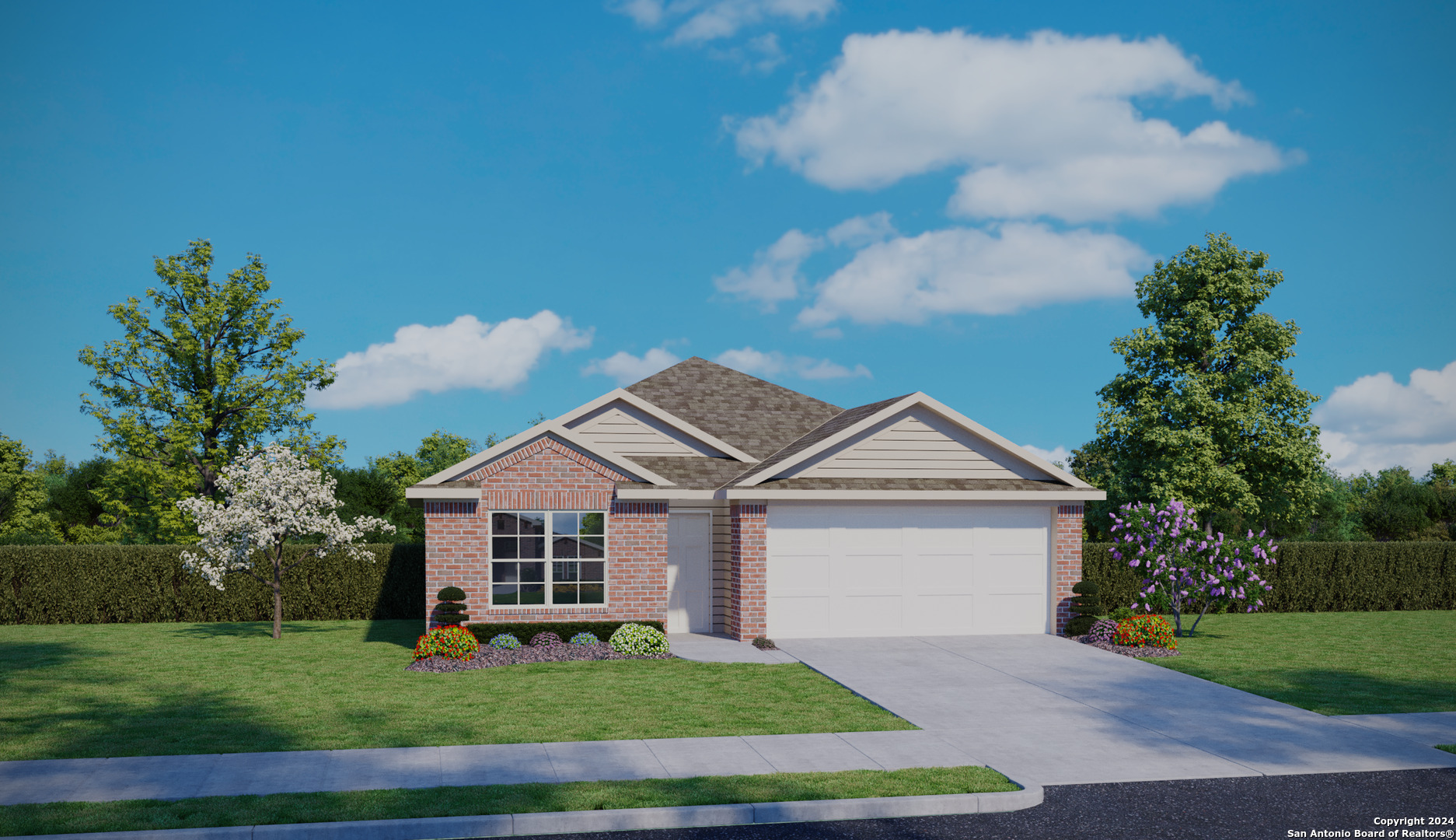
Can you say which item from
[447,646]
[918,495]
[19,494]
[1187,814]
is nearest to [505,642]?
[447,646]

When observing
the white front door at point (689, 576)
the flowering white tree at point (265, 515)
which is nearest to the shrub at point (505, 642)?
the white front door at point (689, 576)

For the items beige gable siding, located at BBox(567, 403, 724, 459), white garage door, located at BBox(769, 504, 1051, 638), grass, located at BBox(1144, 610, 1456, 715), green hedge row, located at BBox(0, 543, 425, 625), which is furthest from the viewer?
green hedge row, located at BBox(0, 543, 425, 625)

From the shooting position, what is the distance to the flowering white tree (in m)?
21.9

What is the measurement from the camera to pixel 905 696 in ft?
49.0

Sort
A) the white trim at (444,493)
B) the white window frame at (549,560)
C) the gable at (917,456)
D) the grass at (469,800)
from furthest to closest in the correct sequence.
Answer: the gable at (917,456) < the white window frame at (549,560) < the white trim at (444,493) < the grass at (469,800)

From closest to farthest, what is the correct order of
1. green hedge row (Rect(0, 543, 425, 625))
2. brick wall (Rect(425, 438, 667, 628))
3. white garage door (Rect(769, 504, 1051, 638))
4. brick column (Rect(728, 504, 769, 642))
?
1. brick wall (Rect(425, 438, 667, 628))
2. brick column (Rect(728, 504, 769, 642))
3. white garage door (Rect(769, 504, 1051, 638))
4. green hedge row (Rect(0, 543, 425, 625))

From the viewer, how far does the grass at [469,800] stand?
8789 mm

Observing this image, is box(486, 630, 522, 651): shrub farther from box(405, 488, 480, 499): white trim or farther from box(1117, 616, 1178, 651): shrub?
box(1117, 616, 1178, 651): shrub

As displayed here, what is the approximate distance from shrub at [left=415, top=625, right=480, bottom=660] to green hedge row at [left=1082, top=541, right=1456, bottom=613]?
76.7ft

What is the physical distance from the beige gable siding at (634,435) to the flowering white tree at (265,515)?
5.38 m

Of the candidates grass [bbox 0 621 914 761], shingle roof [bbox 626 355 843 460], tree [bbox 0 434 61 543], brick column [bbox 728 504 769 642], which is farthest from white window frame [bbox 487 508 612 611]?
tree [bbox 0 434 61 543]

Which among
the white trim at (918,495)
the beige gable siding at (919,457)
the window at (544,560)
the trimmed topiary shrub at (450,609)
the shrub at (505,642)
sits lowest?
the shrub at (505,642)

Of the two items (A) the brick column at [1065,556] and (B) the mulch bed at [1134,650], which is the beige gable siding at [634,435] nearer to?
(A) the brick column at [1065,556]

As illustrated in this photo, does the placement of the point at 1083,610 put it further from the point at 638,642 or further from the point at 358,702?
the point at 358,702
